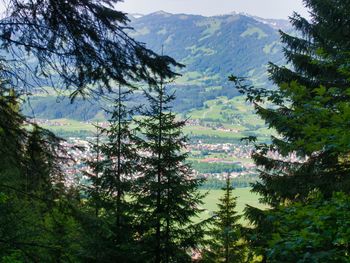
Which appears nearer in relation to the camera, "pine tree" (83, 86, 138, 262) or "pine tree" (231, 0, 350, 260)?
"pine tree" (231, 0, 350, 260)

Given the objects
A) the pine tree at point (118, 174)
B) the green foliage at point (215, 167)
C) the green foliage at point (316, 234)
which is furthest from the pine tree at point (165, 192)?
the green foliage at point (215, 167)

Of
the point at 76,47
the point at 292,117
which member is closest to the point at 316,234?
the point at 292,117

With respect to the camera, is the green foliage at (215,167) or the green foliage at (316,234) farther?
the green foliage at (215,167)

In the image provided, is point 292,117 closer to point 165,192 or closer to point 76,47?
point 76,47

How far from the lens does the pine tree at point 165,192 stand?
12609 millimetres

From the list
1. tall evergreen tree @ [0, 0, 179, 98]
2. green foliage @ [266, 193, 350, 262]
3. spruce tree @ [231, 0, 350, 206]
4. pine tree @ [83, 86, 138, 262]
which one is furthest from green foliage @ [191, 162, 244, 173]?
tall evergreen tree @ [0, 0, 179, 98]

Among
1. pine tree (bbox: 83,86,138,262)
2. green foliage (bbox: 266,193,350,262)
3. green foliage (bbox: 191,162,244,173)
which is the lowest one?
green foliage (bbox: 266,193,350,262)

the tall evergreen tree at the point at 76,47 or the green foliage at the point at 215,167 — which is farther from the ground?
the green foliage at the point at 215,167

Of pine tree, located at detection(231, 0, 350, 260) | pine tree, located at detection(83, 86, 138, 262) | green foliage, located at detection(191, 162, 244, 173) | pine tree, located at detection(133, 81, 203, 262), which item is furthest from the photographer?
green foliage, located at detection(191, 162, 244, 173)

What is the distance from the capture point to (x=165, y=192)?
502 inches

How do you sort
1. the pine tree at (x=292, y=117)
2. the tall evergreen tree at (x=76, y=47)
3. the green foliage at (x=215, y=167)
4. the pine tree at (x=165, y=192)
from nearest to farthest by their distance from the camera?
the tall evergreen tree at (x=76, y=47), the pine tree at (x=292, y=117), the pine tree at (x=165, y=192), the green foliage at (x=215, y=167)

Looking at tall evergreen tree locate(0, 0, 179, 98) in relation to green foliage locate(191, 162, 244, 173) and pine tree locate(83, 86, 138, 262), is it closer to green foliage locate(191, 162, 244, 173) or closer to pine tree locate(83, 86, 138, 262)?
pine tree locate(83, 86, 138, 262)

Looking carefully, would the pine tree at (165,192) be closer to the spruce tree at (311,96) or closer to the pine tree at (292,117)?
the pine tree at (292,117)

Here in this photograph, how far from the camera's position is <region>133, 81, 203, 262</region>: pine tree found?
41.4 ft
